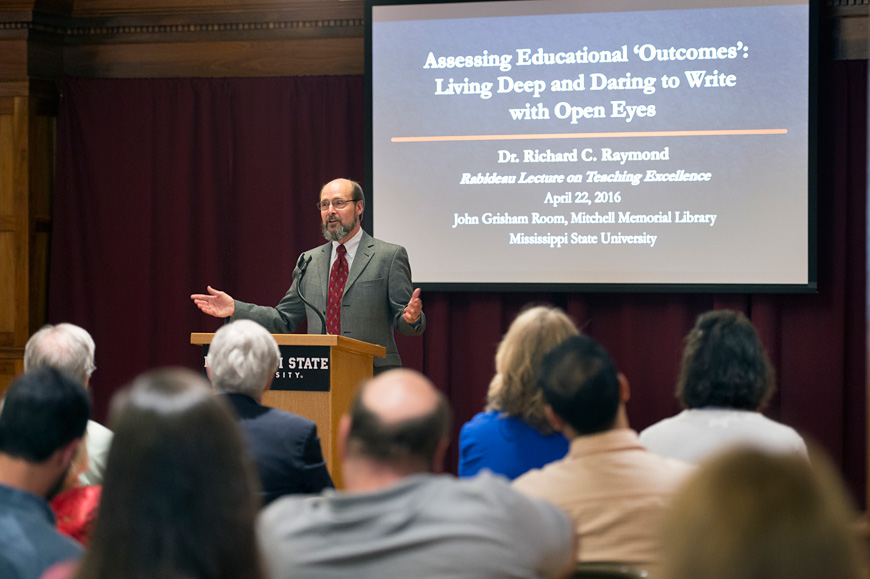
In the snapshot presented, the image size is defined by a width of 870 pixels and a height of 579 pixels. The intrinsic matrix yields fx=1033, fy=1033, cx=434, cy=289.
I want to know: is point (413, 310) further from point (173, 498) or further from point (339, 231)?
point (173, 498)

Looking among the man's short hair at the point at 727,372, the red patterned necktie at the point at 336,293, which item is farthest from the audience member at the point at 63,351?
the red patterned necktie at the point at 336,293

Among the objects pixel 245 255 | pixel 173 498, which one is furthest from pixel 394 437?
pixel 245 255

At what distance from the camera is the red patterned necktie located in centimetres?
470

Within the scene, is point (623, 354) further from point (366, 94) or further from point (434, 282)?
point (366, 94)

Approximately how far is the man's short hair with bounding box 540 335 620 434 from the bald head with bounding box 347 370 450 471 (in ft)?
1.68

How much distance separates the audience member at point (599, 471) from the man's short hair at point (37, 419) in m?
0.84

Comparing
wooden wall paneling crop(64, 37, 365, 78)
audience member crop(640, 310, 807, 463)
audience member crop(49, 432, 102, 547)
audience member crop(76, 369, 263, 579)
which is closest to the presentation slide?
wooden wall paneling crop(64, 37, 365, 78)

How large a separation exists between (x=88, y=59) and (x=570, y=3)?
3054mm

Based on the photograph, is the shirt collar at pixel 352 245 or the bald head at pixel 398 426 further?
the shirt collar at pixel 352 245

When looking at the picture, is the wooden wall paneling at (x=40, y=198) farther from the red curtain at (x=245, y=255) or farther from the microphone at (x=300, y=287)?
the microphone at (x=300, y=287)

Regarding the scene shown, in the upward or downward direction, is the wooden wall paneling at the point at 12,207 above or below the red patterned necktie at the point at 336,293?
above

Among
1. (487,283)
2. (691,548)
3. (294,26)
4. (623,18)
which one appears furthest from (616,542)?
(294,26)

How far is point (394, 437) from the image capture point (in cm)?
154

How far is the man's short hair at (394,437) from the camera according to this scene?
1.54 m
